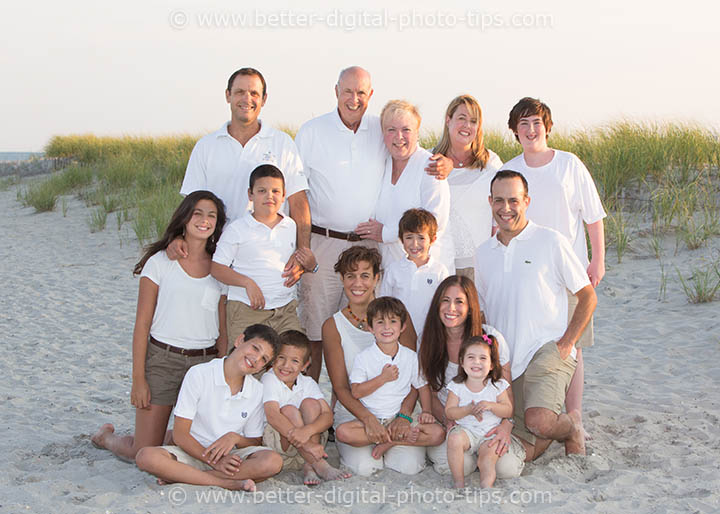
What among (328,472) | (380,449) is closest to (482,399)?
(380,449)

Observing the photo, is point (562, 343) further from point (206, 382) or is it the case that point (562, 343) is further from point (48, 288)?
point (48, 288)

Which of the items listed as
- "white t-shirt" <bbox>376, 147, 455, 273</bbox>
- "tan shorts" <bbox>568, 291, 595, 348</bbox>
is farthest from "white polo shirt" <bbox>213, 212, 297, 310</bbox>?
"tan shorts" <bbox>568, 291, 595, 348</bbox>

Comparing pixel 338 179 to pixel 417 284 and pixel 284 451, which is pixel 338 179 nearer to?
pixel 417 284

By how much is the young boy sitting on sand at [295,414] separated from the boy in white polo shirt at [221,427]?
12cm

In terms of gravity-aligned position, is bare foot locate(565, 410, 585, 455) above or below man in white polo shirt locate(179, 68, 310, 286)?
below

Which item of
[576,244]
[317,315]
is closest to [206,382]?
[317,315]

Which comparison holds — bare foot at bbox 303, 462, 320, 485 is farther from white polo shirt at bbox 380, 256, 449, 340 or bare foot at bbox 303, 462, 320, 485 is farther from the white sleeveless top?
white polo shirt at bbox 380, 256, 449, 340

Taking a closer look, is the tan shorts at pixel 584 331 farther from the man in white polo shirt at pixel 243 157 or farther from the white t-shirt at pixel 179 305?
the white t-shirt at pixel 179 305

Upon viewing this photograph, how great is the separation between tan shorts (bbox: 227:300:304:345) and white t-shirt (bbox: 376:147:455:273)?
722 millimetres

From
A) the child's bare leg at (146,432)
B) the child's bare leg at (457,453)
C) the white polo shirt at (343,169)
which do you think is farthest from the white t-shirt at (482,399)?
the child's bare leg at (146,432)

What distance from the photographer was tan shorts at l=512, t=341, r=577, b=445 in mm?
3891

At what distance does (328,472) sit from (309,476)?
11 centimetres

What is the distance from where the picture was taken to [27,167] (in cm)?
2341

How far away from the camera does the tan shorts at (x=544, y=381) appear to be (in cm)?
389
